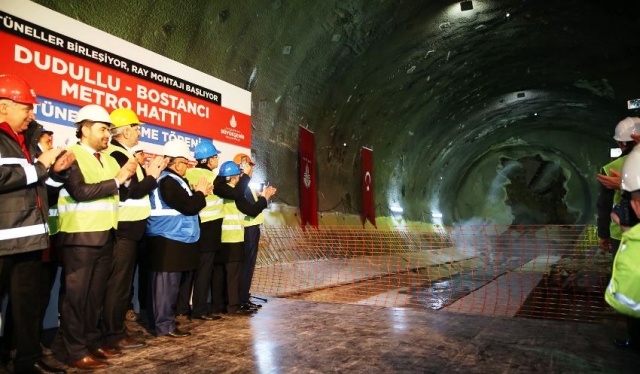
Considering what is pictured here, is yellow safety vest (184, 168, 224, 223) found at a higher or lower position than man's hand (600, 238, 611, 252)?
higher

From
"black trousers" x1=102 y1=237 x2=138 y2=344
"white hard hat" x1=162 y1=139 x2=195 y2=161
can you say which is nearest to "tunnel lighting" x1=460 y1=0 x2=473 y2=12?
"white hard hat" x1=162 y1=139 x2=195 y2=161

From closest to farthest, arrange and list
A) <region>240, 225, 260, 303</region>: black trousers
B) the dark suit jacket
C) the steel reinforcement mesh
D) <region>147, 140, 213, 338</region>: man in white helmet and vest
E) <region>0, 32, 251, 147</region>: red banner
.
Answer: the dark suit jacket, <region>147, 140, 213, 338</region>: man in white helmet and vest, <region>0, 32, 251, 147</region>: red banner, <region>240, 225, 260, 303</region>: black trousers, the steel reinforcement mesh

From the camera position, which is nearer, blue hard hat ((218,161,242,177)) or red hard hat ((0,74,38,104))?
red hard hat ((0,74,38,104))

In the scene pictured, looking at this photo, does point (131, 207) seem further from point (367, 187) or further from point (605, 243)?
point (367, 187)

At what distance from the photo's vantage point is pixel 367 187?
538 inches

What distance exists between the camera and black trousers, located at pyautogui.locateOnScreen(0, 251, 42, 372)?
8.99 ft

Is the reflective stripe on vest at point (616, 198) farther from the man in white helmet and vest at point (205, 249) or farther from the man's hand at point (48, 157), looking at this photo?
the man's hand at point (48, 157)

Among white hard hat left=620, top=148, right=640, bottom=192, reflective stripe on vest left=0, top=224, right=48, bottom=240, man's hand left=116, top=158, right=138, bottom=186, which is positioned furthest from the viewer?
man's hand left=116, top=158, right=138, bottom=186

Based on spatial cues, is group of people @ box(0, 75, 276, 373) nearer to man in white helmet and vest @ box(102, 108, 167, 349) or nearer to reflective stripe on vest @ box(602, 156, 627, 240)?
man in white helmet and vest @ box(102, 108, 167, 349)

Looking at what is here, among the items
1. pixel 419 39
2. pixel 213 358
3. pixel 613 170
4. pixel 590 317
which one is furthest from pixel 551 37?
pixel 213 358

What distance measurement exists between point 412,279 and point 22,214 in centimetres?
811

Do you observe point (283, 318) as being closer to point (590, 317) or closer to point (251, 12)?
point (590, 317)

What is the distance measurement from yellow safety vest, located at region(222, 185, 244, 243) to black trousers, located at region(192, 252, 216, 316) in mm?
270

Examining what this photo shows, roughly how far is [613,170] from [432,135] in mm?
13651
